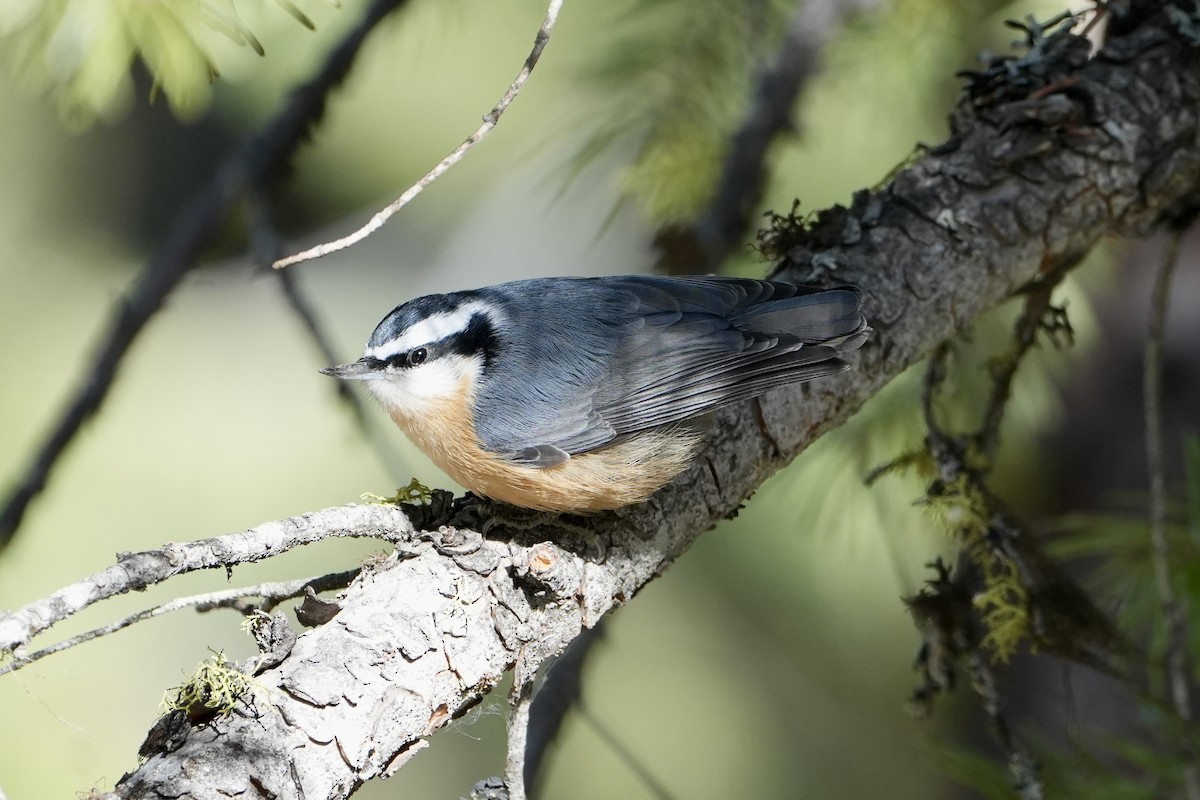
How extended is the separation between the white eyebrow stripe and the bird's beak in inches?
0.5

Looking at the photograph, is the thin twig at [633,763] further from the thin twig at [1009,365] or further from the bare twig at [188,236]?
the bare twig at [188,236]

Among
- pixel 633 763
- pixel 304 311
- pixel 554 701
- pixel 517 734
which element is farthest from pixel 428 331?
pixel 633 763

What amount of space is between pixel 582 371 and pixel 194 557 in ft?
1.85

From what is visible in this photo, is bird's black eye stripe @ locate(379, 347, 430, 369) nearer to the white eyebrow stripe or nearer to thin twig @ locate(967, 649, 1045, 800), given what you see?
the white eyebrow stripe

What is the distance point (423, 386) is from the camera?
3.99ft

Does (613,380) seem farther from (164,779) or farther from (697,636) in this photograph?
(697,636)

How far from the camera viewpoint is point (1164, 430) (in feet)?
7.61

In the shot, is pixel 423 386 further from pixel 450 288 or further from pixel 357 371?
pixel 450 288

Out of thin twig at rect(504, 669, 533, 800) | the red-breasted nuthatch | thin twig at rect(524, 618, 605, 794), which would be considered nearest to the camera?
thin twig at rect(504, 669, 533, 800)

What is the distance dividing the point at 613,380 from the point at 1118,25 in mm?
1062

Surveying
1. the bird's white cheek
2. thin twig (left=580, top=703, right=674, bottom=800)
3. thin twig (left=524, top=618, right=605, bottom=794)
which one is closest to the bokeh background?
thin twig (left=580, top=703, right=674, bottom=800)

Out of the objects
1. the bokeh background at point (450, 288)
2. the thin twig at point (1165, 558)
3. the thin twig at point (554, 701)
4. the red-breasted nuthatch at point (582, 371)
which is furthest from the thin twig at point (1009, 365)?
the thin twig at point (554, 701)

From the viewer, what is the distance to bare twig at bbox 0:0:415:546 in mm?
1400

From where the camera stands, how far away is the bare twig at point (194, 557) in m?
0.61
